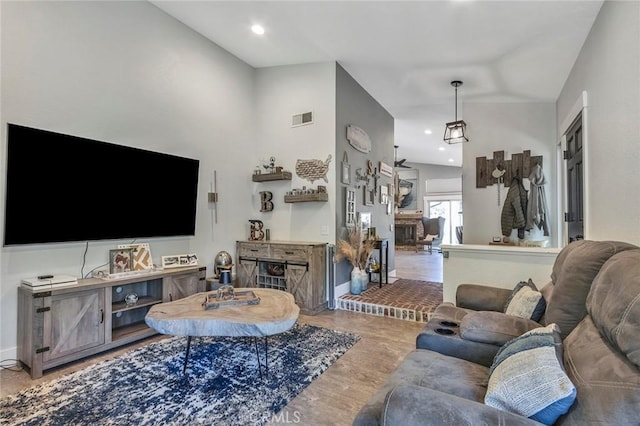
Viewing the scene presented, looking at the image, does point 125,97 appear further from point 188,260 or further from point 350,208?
point 350,208

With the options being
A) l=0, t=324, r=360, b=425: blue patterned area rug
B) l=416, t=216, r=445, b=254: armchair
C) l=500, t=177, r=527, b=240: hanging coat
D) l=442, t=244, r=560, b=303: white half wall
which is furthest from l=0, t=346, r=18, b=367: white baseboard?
l=416, t=216, r=445, b=254: armchair

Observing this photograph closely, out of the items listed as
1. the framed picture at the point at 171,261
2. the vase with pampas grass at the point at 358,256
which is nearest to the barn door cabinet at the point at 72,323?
the framed picture at the point at 171,261

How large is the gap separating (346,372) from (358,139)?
11.6 ft

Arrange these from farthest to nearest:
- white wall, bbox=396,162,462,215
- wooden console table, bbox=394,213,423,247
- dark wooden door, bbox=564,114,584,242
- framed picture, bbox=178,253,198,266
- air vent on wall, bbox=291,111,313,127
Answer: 1. white wall, bbox=396,162,462,215
2. wooden console table, bbox=394,213,423,247
3. air vent on wall, bbox=291,111,313,127
4. framed picture, bbox=178,253,198,266
5. dark wooden door, bbox=564,114,584,242

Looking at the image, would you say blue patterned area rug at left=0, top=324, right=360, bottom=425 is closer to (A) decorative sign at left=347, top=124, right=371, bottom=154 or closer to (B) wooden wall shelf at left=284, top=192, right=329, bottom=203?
(B) wooden wall shelf at left=284, top=192, right=329, bottom=203

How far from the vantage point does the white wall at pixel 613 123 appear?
6.93ft

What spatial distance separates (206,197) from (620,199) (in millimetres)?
4224

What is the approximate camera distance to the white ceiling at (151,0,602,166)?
3.16 metres

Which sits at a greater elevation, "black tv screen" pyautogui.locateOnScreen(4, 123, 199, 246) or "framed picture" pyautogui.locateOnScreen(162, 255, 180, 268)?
"black tv screen" pyautogui.locateOnScreen(4, 123, 199, 246)

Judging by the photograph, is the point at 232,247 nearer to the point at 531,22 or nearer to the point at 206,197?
the point at 206,197

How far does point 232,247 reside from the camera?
4.68 m

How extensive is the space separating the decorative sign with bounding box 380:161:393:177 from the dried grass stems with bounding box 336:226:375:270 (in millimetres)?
1757

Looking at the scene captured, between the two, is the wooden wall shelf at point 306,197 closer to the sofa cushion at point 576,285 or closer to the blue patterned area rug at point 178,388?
the blue patterned area rug at point 178,388

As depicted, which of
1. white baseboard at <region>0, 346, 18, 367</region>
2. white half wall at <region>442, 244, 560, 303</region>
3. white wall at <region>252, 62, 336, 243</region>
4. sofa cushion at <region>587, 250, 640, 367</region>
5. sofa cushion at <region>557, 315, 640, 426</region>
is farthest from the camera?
white wall at <region>252, 62, 336, 243</region>
